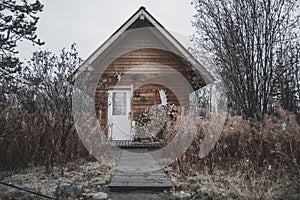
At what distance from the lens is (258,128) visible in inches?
244

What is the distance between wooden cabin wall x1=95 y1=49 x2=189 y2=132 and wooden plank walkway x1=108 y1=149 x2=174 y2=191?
4.25 m

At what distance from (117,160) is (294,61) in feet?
18.6

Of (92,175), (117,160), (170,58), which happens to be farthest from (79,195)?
(170,58)

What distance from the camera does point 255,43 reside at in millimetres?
8516

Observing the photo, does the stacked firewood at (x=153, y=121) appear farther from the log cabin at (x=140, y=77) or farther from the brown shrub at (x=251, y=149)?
the brown shrub at (x=251, y=149)

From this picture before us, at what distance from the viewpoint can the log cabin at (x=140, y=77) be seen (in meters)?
10.3

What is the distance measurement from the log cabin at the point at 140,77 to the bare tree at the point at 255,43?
1681mm

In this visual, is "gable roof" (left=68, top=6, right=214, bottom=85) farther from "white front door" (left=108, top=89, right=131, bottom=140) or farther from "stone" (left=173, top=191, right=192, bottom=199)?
"stone" (left=173, top=191, right=192, bottom=199)

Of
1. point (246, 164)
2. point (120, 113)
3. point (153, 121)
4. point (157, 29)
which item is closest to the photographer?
point (246, 164)

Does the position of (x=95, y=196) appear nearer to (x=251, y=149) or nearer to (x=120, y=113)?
(x=251, y=149)

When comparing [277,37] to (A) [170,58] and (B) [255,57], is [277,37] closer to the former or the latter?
(B) [255,57]

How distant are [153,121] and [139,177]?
191 inches

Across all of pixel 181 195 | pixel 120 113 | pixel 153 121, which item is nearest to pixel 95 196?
pixel 181 195

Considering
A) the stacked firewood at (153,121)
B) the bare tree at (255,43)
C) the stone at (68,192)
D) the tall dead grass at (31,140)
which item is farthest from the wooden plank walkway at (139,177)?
the bare tree at (255,43)
